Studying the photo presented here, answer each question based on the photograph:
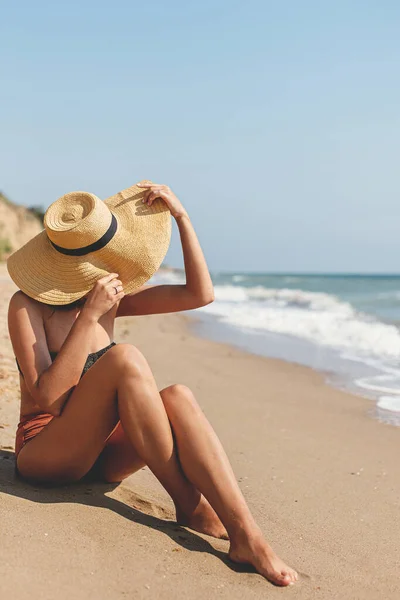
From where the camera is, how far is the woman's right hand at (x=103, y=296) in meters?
3.15

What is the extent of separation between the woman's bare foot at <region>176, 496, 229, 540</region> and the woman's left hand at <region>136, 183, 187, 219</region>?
1.53m

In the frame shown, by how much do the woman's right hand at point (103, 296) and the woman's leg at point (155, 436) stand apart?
247 mm

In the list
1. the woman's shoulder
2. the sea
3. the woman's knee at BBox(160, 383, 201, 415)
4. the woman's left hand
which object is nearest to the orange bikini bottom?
the woman's shoulder

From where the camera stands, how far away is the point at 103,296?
3219 mm

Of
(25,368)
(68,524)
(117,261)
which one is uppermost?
(117,261)

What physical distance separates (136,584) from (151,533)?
0.48 meters

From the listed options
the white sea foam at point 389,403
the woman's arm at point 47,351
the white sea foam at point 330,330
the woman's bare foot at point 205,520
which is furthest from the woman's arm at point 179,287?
the white sea foam at point 330,330

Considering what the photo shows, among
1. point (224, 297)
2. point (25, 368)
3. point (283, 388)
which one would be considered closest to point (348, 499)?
point (25, 368)

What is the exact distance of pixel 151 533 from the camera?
300 centimetres

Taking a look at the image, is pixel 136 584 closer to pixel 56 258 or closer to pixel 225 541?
pixel 225 541

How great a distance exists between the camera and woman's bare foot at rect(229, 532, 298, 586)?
2.76 meters

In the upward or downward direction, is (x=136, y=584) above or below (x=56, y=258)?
below

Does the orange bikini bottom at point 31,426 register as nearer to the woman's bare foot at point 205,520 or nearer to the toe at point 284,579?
the woman's bare foot at point 205,520

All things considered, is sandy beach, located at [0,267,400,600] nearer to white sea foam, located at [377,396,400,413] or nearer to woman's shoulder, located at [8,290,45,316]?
white sea foam, located at [377,396,400,413]
